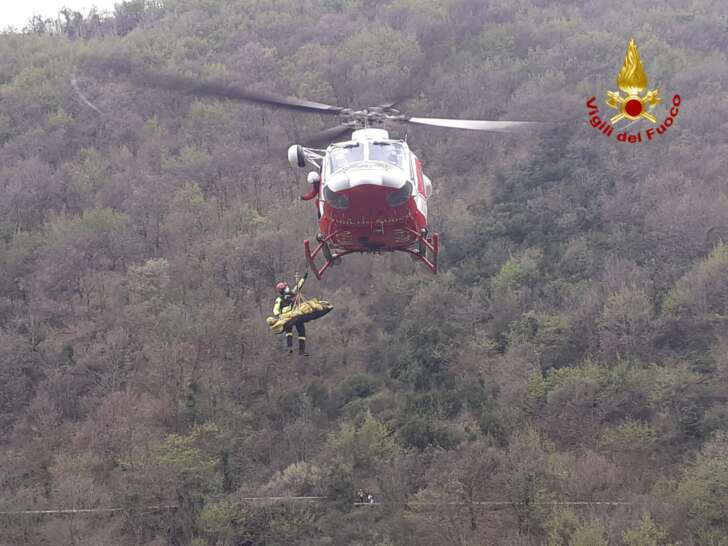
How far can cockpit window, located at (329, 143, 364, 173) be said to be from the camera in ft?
65.9

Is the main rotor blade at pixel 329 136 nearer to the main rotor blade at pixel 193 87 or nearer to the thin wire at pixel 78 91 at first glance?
the main rotor blade at pixel 193 87

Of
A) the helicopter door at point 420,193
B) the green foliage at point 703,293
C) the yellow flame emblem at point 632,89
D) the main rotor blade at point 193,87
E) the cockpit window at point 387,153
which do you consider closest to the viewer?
the yellow flame emblem at point 632,89

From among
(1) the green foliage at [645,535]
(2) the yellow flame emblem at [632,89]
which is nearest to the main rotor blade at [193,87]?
(2) the yellow flame emblem at [632,89]

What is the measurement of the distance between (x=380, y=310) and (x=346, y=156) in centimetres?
2588

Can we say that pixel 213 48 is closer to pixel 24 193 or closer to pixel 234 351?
pixel 24 193

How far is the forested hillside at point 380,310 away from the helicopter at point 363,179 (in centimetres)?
1307

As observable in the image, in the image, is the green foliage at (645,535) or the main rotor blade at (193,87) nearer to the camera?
the main rotor blade at (193,87)

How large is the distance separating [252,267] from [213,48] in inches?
1078

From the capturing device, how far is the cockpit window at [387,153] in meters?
20.0

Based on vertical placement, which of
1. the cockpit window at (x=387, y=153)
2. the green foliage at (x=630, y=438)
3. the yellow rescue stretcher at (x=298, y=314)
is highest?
the cockpit window at (x=387, y=153)

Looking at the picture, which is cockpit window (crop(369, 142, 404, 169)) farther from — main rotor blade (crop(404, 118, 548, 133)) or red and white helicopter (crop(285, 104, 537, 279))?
main rotor blade (crop(404, 118, 548, 133))

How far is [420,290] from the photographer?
44.3 m

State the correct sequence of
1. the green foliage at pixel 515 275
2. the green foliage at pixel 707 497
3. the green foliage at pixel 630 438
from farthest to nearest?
the green foliage at pixel 515 275
the green foliage at pixel 630 438
the green foliage at pixel 707 497

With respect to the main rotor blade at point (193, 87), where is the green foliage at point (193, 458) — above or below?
below
